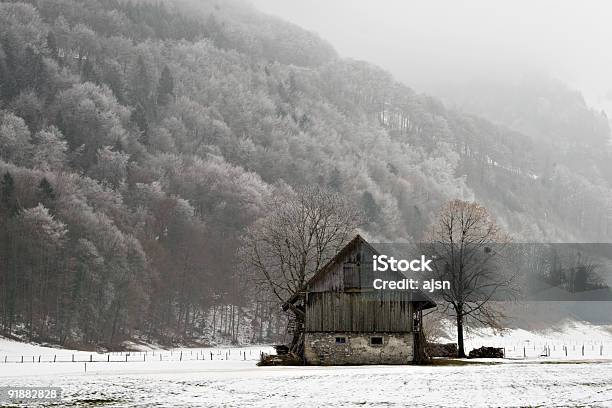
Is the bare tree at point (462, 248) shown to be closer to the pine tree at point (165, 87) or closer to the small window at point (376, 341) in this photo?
the small window at point (376, 341)

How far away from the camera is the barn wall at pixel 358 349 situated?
156 feet

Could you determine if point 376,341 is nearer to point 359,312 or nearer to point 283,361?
point 359,312

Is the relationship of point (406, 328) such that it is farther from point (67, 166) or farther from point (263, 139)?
point (263, 139)

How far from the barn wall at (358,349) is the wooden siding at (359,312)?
417 millimetres

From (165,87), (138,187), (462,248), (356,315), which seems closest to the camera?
(356,315)

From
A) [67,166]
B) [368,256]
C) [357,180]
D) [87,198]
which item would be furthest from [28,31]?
[368,256]

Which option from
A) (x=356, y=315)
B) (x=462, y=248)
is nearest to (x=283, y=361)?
(x=356, y=315)

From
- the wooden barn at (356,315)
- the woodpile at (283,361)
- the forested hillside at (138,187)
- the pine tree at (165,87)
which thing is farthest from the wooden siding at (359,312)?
the pine tree at (165,87)

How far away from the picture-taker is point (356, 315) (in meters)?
48.1

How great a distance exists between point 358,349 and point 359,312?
2446 millimetres

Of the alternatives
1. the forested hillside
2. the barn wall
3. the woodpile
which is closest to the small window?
the barn wall

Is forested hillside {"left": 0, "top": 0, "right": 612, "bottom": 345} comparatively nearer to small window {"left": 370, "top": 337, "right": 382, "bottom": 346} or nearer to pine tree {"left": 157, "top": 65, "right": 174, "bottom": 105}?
pine tree {"left": 157, "top": 65, "right": 174, "bottom": 105}

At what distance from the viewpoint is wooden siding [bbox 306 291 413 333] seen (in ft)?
157

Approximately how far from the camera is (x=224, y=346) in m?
97.1
